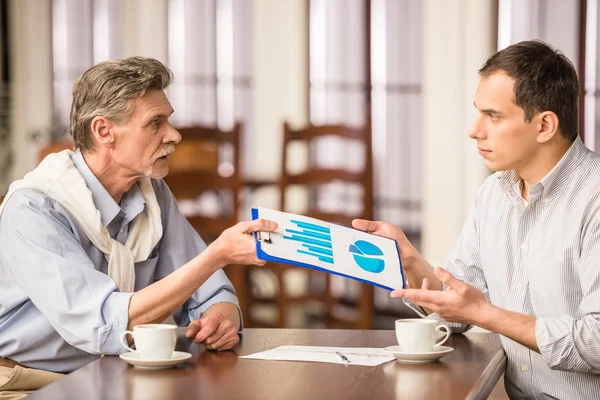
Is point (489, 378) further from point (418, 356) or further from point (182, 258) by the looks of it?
point (182, 258)

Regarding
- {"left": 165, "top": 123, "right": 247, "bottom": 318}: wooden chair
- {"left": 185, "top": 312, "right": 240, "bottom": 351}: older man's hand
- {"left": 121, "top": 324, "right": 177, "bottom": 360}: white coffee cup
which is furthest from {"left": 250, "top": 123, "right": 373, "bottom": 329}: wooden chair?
{"left": 121, "top": 324, "right": 177, "bottom": 360}: white coffee cup

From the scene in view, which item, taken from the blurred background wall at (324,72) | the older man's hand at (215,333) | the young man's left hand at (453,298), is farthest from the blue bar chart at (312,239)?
the blurred background wall at (324,72)

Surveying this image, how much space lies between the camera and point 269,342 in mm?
1741

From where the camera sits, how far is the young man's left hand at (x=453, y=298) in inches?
61.0

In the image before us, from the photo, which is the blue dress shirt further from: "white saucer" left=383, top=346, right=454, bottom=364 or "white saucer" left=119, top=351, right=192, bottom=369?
"white saucer" left=383, top=346, right=454, bottom=364

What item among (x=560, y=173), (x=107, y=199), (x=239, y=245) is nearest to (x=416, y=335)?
(x=239, y=245)

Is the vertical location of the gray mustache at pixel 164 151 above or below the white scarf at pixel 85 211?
above

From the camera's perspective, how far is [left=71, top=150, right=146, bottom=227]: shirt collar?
6.46 feet

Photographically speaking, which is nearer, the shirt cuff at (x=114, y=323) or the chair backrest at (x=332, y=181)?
the shirt cuff at (x=114, y=323)

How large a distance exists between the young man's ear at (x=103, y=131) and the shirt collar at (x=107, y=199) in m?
0.07

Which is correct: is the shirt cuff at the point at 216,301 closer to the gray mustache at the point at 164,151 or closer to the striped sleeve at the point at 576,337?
the gray mustache at the point at 164,151

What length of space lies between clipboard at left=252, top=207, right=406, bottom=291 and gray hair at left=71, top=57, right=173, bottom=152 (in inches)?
21.7

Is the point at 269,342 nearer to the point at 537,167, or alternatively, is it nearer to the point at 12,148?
the point at 537,167

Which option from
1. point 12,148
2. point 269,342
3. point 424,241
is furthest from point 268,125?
point 269,342
